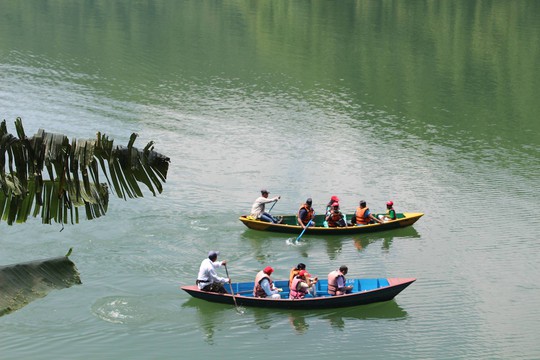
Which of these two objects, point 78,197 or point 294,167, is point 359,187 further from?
point 78,197

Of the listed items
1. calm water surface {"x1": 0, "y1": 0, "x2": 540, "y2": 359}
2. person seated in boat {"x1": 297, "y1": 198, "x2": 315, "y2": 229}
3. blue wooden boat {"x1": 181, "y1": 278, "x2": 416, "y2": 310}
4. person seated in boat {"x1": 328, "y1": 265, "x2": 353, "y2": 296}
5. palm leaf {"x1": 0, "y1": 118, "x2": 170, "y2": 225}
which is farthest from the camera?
person seated in boat {"x1": 297, "y1": 198, "x2": 315, "y2": 229}


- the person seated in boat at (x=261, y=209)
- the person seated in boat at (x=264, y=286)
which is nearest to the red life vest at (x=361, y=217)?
the person seated in boat at (x=261, y=209)

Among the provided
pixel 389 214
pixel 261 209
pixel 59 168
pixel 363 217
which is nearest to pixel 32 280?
pixel 59 168

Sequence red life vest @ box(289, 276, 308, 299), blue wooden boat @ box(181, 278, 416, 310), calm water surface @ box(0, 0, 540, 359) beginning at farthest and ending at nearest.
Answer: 1. red life vest @ box(289, 276, 308, 299)
2. blue wooden boat @ box(181, 278, 416, 310)
3. calm water surface @ box(0, 0, 540, 359)

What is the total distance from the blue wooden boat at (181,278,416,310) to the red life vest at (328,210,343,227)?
4553 millimetres

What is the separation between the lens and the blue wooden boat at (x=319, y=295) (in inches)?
806

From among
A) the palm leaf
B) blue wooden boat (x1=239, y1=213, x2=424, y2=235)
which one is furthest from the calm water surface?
the palm leaf

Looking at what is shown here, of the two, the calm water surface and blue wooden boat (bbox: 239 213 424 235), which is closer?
the calm water surface

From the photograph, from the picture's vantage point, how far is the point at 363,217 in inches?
1033

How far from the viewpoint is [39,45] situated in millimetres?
49938

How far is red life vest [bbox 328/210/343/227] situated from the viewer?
2594 centimetres

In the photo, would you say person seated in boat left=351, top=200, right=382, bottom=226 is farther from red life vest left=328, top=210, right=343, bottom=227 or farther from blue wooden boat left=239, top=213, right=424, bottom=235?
red life vest left=328, top=210, right=343, bottom=227

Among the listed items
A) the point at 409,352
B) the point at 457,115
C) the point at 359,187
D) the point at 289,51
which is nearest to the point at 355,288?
the point at 409,352

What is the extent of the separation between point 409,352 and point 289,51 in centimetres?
3370
